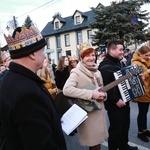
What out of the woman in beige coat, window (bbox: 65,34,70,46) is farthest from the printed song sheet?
window (bbox: 65,34,70,46)

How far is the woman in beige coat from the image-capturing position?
2946 millimetres

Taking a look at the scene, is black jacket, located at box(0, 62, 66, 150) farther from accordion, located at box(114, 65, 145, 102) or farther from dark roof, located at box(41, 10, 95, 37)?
dark roof, located at box(41, 10, 95, 37)

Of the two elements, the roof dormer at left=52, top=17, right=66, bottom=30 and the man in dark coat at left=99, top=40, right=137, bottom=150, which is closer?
the man in dark coat at left=99, top=40, right=137, bottom=150

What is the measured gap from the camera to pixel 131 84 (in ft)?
11.7

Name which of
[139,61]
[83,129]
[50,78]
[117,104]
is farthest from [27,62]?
[50,78]

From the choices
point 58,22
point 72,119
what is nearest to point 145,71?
point 72,119

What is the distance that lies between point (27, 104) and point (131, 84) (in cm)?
246

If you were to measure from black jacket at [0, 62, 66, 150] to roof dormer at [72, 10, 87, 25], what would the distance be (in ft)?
116

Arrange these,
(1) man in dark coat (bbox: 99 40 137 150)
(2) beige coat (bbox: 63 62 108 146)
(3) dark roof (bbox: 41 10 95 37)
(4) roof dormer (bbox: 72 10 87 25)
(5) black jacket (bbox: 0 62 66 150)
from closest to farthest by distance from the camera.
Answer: (5) black jacket (bbox: 0 62 66 150) → (2) beige coat (bbox: 63 62 108 146) → (1) man in dark coat (bbox: 99 40 137 150) → (3) dark roof (bbox: 41 10 95 37) → (4) roof dormer (bbox: 72 10 87 25)

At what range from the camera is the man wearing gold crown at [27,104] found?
4.53ft

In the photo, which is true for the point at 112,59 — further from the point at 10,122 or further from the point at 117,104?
the point at 10,122

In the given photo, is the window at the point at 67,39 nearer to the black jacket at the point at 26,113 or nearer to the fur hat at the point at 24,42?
the fur hat at the point at 24,42

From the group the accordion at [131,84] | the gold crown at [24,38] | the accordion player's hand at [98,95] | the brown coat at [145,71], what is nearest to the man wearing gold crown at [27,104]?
the gold crown at [24,38]

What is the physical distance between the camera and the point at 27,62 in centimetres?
157
